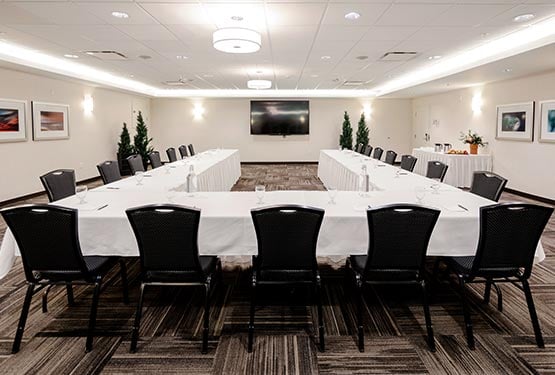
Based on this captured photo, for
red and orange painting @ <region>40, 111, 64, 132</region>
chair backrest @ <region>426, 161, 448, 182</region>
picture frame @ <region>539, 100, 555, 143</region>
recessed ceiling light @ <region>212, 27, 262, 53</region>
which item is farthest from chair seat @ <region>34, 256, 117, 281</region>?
picture frame @ <region>539, 100, 555, 143</region>

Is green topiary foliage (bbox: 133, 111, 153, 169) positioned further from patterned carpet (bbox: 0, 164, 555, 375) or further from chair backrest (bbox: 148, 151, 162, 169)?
patterned carpet (bbox: 0, 164, 555, 375)

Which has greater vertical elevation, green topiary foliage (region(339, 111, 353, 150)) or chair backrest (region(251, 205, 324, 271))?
green topiary foliage (region(339, 111, 353, 150))

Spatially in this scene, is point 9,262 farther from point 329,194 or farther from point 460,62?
point 460,62

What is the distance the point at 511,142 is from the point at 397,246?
7.50m

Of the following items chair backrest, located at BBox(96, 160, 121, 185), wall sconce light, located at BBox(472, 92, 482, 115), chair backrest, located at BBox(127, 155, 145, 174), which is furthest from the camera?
wall sconce light, located at BBox(472, 92, 482, 115)

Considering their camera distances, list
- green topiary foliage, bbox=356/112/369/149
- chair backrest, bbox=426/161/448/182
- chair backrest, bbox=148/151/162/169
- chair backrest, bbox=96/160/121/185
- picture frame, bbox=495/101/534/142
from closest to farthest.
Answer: chair backrest, bbox=96/160/121/185
chair backrest, bbox=426/161/448/182
chair backrest, bbox=148/151/162/169
picture frame, bbox=495/101/534/142
green topiary foliage, bbox=356/112/369/149

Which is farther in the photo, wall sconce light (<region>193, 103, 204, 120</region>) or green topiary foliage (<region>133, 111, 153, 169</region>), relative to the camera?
wall sconce light (<region>193, 103, 204, 120</region>)

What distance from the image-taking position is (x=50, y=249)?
2.59m

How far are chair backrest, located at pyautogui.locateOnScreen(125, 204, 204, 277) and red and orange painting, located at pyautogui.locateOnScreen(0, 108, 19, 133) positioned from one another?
6.32 metres

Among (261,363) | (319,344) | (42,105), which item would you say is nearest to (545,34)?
(319,344)

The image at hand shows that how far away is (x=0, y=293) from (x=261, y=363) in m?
2.49

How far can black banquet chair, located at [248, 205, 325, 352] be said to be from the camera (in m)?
2.51

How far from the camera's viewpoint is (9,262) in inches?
117

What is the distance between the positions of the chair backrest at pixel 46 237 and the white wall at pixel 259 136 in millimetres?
12993
